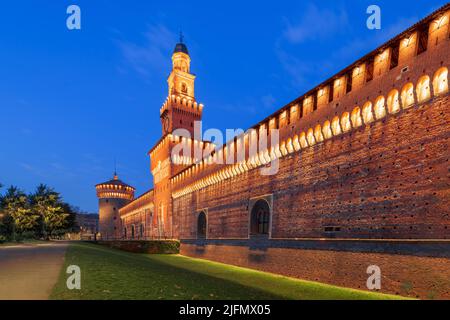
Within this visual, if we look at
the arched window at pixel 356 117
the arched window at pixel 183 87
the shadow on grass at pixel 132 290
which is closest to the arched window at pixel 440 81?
the arched window at pixel 356 117

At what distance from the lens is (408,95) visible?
9844mm

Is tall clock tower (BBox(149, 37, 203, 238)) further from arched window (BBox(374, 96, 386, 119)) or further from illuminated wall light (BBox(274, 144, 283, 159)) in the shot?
arched window (BBox(374, 96, 386, 119))

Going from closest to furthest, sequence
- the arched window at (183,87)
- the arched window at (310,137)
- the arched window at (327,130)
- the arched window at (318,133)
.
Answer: the arched window at (327,130)
the arched window at (318,133)
the arched window at (310,137)
the arched window at (183,87)

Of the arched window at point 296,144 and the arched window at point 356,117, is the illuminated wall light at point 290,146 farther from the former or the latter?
the arched window at point 356,117

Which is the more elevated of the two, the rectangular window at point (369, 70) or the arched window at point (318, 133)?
the rectangular window at point (369, 70)

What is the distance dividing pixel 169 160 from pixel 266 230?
21870 mm

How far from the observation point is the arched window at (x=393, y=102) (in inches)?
403

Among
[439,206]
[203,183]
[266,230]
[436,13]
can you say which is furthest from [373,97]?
[203,183]

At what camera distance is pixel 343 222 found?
1177 cm

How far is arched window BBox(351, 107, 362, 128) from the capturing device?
38.2 ft

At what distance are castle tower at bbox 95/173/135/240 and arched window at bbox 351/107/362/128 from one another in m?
55.0

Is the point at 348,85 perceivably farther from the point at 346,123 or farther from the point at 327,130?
the point at 327,130

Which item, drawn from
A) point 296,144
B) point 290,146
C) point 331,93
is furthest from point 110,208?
point 331,93

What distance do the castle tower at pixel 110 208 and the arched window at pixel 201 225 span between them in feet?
123
